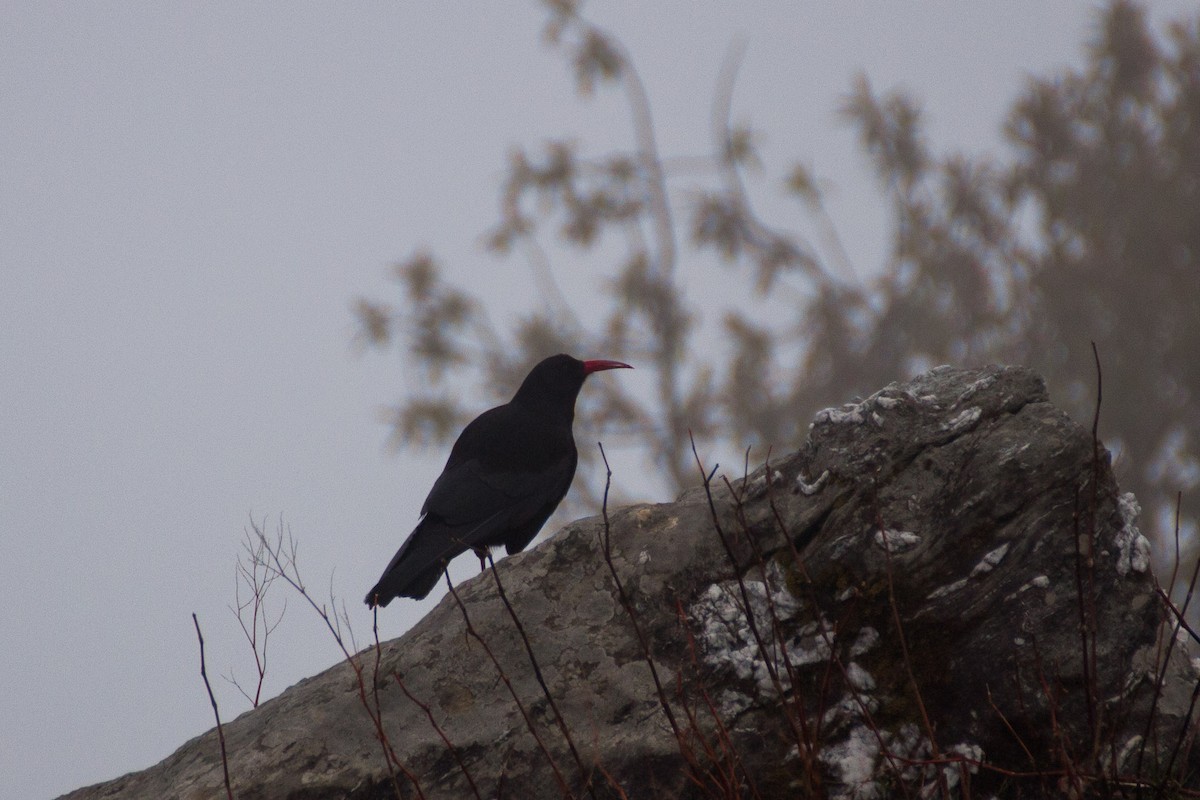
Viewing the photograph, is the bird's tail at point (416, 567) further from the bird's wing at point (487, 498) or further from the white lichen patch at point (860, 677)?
the white lichen patch at point (860, 677)

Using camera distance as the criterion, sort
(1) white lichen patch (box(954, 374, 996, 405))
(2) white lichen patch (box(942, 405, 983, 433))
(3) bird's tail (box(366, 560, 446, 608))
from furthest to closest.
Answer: (3) bird's tail (box(366, 560, 446, 608)) → (1) white lichen patch (box(954, 374, 996, 405)) → (2) white lichen patch (box(942, 405, 983, 433))

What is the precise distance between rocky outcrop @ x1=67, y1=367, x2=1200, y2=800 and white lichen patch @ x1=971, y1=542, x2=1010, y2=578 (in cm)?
1

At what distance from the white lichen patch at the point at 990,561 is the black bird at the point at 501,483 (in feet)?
7.00

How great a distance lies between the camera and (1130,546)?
3.46 meters

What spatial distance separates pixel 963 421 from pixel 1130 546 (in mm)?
611

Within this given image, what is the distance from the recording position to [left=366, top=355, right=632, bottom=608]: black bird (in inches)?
189

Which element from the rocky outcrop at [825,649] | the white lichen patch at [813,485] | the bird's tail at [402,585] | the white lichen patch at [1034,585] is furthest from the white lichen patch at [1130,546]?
the bird's tail at [402,585]

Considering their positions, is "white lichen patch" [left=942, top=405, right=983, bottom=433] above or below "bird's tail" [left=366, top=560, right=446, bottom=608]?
below

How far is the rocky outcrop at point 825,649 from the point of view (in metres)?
3.29

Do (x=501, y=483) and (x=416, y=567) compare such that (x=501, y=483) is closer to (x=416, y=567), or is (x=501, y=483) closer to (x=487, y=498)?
(x=487, y=498)

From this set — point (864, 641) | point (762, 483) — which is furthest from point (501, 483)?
point (864, 641)

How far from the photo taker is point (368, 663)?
3.93 m

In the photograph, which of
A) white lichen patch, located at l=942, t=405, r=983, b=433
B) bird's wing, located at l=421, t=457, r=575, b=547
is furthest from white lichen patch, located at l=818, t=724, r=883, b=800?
bird's wing, located at l=421, t=457, r=575, b=547

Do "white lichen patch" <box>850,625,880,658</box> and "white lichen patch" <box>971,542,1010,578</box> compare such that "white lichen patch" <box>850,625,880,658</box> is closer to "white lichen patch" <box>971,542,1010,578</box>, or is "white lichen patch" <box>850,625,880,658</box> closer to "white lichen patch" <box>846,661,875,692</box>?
"white lichen patch" <box>846,661,875,692</box>
